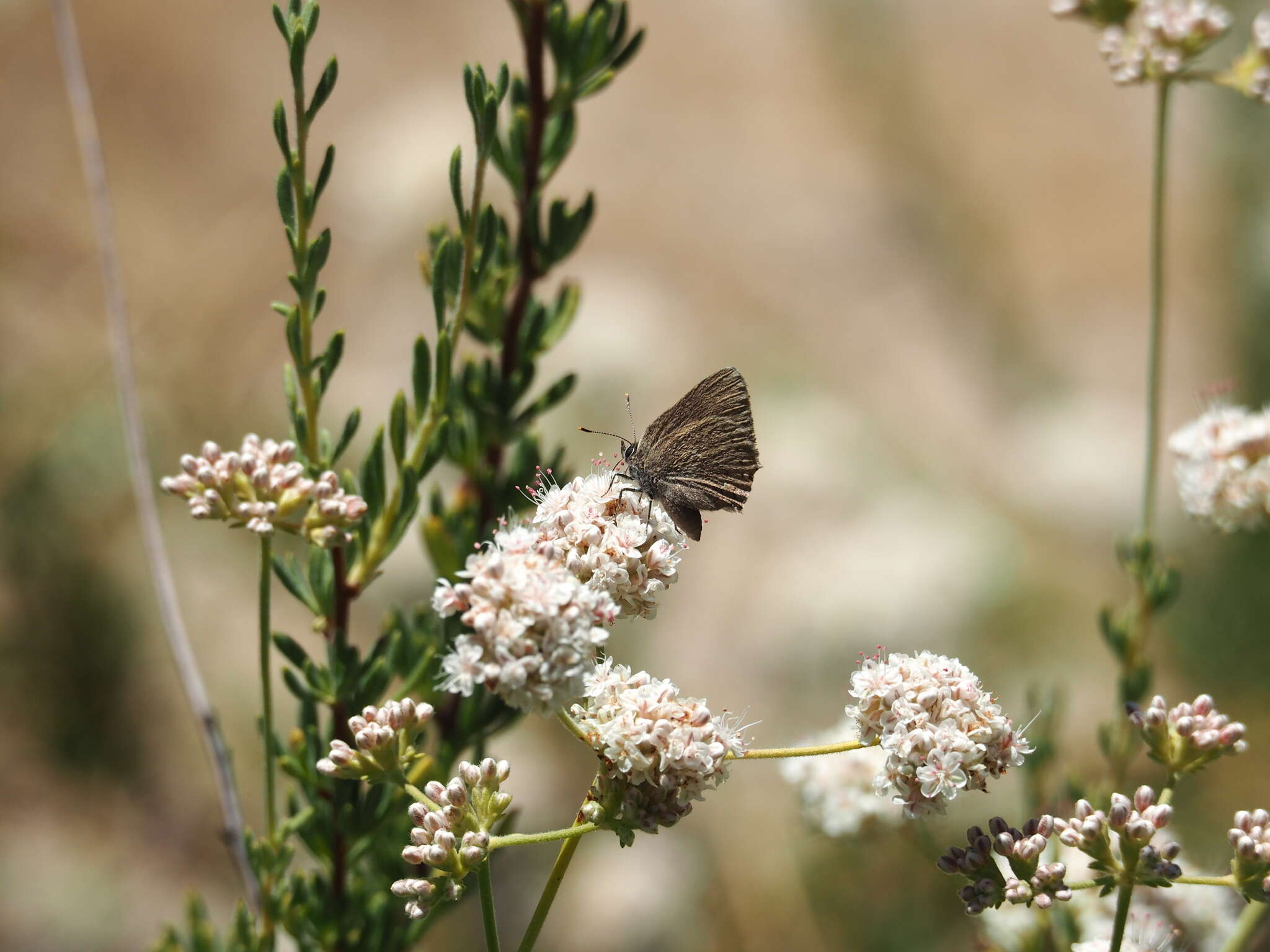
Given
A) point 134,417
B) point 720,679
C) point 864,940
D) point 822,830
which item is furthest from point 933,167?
point 134,417

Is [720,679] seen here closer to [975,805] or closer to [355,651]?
[975,805]

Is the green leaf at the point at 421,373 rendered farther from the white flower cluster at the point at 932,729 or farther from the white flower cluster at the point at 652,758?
the white flower cluster at the point at 932,729

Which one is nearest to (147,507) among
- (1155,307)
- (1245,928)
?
(1245,928)

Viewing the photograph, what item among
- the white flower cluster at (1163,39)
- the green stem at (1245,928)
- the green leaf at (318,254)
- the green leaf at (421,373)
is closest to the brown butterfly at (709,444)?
the green leaf at (421,373)

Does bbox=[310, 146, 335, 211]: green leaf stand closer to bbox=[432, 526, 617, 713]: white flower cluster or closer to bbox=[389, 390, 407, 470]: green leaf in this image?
bbox=[389, 390, 407, 470]: green leaf

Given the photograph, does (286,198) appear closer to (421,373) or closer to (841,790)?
(421,373)

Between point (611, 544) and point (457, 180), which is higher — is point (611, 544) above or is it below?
below
